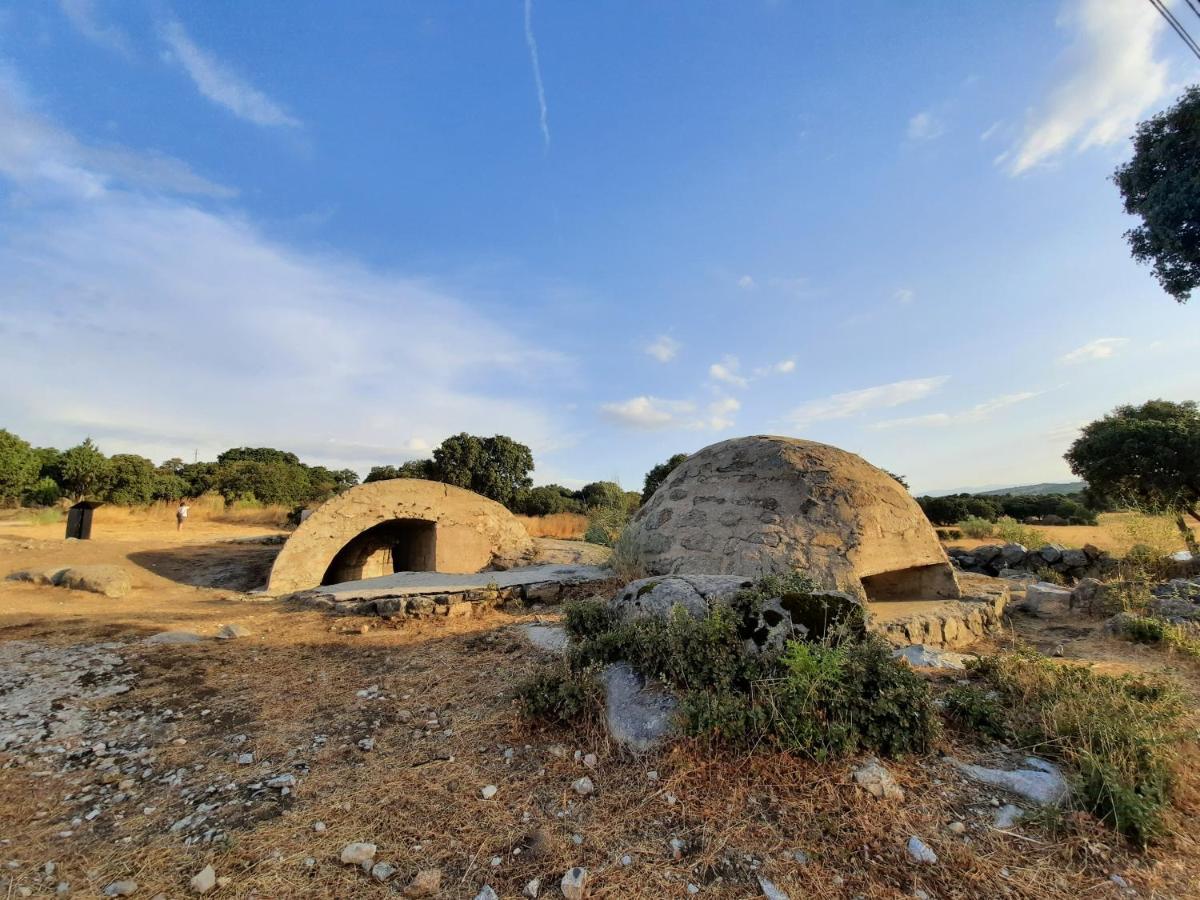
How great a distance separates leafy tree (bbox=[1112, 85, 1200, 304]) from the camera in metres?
10.8

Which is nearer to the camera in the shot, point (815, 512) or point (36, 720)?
point (36, 720)

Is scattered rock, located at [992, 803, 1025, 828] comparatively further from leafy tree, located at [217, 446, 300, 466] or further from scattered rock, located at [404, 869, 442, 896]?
leafy tree, located at [217, 446, 300, 466]

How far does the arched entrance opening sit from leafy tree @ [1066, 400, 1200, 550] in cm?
1932

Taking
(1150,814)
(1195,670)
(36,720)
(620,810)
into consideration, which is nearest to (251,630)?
(36,720)

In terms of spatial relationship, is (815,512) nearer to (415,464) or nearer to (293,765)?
(293,765)

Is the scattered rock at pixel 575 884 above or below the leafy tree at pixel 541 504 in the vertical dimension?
below

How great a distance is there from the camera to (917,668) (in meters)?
4.95

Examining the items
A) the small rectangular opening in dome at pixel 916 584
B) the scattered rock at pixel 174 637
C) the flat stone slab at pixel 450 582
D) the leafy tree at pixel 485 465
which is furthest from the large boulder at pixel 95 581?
the leafy tree at pixel 485 465

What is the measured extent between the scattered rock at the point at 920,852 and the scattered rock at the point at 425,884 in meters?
2.17

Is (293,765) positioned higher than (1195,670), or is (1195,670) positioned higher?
(293,765)

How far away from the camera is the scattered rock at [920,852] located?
2465 mm

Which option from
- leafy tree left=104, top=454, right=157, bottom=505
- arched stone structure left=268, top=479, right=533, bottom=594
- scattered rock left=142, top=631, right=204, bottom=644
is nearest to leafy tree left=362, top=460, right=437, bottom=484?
leafy tree left=104, top=454, right=157, bottom=505

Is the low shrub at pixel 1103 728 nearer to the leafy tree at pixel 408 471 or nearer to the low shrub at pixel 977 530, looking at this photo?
the low shrub at pixel 977 530

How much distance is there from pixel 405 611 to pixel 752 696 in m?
5.37
